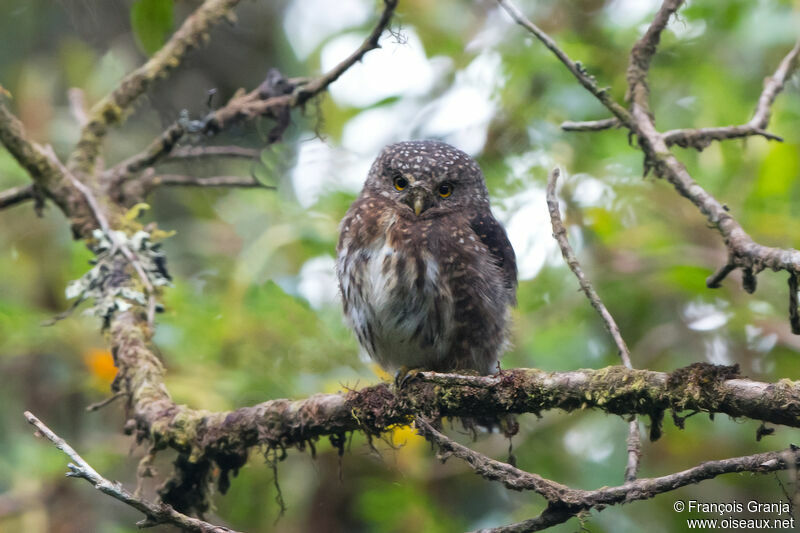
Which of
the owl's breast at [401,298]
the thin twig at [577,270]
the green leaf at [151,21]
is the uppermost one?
the green leaf at [151,21]

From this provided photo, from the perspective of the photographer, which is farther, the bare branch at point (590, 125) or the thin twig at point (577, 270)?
the bare branch at point (590, 125)

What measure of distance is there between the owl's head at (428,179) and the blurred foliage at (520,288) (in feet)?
1.44

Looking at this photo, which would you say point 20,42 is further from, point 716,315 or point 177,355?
point 716,315

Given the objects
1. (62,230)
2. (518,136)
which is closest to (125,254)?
(62,230)

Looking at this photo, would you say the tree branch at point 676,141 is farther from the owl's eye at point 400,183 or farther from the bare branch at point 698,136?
the owl's eye at point 400,183

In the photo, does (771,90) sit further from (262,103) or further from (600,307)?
(262,103)

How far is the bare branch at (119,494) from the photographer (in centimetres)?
189

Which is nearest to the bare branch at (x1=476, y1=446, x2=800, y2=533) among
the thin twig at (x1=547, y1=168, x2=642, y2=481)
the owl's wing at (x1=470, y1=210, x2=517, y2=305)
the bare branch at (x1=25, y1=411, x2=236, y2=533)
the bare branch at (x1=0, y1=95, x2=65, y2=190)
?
the thin twig at (x1=547, y1=168, x2=642, y2=481)

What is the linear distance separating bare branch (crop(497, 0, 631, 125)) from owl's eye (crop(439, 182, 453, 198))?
2.94 feet

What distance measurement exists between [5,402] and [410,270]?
2.83 meters

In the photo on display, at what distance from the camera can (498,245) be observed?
321 cm

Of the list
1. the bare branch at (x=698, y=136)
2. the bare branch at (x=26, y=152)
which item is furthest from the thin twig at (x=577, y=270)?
the bare branch at (x=26, y=152)

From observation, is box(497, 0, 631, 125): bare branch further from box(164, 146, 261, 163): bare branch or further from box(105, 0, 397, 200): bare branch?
box(164, 146, 261, 163): bare branch

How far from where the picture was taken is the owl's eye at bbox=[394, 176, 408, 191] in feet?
11.3
